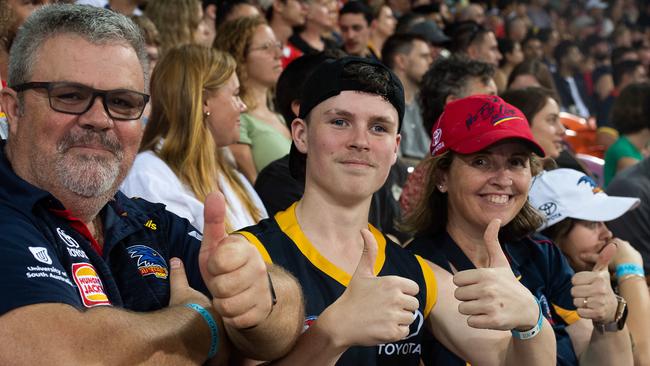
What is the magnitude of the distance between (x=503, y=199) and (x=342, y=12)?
20.9ft

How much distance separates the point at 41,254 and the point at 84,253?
7.7 inches

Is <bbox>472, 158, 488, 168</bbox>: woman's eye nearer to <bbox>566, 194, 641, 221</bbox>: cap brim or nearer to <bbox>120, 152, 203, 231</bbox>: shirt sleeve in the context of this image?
<bbox>566, 194, 641, 221</bbox>: cap brim

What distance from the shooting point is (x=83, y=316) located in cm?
195

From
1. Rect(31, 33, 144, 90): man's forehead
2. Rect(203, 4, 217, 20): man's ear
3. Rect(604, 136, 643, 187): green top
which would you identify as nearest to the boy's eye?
Rect(31, 33, 144, 90): man's forehead

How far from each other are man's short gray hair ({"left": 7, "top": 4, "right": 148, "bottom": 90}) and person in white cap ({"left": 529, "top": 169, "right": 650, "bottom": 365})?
7.39ft

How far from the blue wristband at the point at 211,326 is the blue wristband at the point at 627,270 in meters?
2.32

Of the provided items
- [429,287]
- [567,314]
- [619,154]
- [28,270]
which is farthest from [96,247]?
[619,154]

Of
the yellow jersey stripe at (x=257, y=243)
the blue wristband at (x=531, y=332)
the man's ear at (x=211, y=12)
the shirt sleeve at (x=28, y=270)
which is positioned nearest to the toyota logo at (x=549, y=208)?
the blue wristband at (x=531, y=332)

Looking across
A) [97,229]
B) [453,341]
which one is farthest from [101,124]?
[453,341]

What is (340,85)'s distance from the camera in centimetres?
271

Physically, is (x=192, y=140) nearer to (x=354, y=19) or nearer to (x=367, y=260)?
(x=367, y=260)

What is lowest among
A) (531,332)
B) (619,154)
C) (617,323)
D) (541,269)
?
(619,154)

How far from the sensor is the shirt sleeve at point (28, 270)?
6.29 ft

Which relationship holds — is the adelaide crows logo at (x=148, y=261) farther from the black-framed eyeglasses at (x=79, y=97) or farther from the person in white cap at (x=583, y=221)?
the person in white cap at (x=583, y=221)
